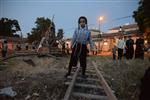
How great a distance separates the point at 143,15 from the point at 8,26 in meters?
42.8

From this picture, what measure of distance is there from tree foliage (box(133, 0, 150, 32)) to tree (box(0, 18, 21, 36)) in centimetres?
3816

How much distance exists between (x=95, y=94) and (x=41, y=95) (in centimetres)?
142

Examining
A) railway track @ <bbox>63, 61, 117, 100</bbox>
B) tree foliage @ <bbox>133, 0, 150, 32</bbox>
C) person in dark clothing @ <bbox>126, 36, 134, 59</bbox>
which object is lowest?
railway track @ <bbox>63, 61, 117, 100</bbox>

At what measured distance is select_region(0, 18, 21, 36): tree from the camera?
66.5 metres

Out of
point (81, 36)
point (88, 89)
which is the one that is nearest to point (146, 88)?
point (88, 89)

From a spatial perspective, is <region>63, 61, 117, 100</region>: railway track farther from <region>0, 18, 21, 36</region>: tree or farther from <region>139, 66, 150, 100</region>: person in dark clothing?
<region>0, 18, 21, 36</region>: tree

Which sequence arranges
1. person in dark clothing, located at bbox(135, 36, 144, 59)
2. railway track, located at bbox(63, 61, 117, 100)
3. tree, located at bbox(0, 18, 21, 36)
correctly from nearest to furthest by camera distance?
railway track, located at bbox(63, 61, 117, 100)
person in dark clothing, located at bbox(135, 36, 144, 59)
tree, located at bbox(0, 18, 21, 36)

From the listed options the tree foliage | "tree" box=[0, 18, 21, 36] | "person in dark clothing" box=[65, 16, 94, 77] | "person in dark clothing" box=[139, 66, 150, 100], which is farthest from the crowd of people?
"tree" box=[0, 18, 21, 36]

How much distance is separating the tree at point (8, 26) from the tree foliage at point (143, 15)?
3816 centimetres

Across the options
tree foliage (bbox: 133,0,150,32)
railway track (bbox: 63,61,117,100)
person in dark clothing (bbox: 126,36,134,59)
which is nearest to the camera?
railway track (bbox: 63,61,117,100)

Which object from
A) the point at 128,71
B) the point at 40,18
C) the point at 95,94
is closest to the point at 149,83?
the point at 95,94

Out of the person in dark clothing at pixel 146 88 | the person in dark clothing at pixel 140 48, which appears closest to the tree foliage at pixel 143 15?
the person in dark clothing at pixel 140 48

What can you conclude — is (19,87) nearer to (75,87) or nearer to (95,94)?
(75,87)

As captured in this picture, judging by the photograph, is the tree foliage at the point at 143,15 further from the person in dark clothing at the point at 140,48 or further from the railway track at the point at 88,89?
the railway track at the point at 88,89
